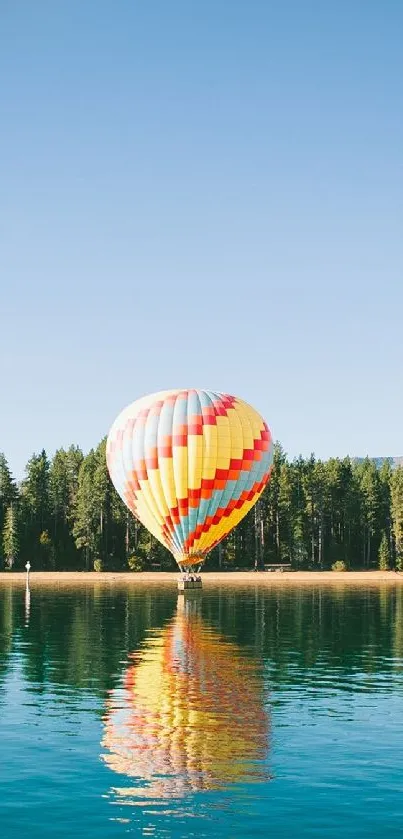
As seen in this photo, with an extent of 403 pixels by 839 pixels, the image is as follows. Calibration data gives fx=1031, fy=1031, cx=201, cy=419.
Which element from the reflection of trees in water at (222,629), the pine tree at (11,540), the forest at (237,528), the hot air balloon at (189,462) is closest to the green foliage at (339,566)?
the forest at (237,528)

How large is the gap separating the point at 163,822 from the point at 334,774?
6262 mm

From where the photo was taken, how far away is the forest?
525 ft

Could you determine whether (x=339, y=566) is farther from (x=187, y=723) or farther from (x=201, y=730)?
(x=201, y=730)

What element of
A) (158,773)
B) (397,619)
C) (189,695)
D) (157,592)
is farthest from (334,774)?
(157,592)

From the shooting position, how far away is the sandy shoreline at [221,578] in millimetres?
138250

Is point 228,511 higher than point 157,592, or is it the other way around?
point 228,511

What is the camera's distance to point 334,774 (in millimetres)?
28156

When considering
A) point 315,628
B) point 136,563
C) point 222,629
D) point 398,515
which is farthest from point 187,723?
point 398,515

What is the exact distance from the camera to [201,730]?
33.2 metres

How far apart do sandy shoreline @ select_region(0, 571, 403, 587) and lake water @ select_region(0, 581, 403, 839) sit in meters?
67.7

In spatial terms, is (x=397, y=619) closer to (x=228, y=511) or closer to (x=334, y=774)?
(x=228, y=511)

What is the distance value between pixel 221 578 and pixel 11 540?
113 ft

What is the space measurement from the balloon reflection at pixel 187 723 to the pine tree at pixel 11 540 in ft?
339

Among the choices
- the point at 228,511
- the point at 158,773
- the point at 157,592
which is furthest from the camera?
the point at 157,592
